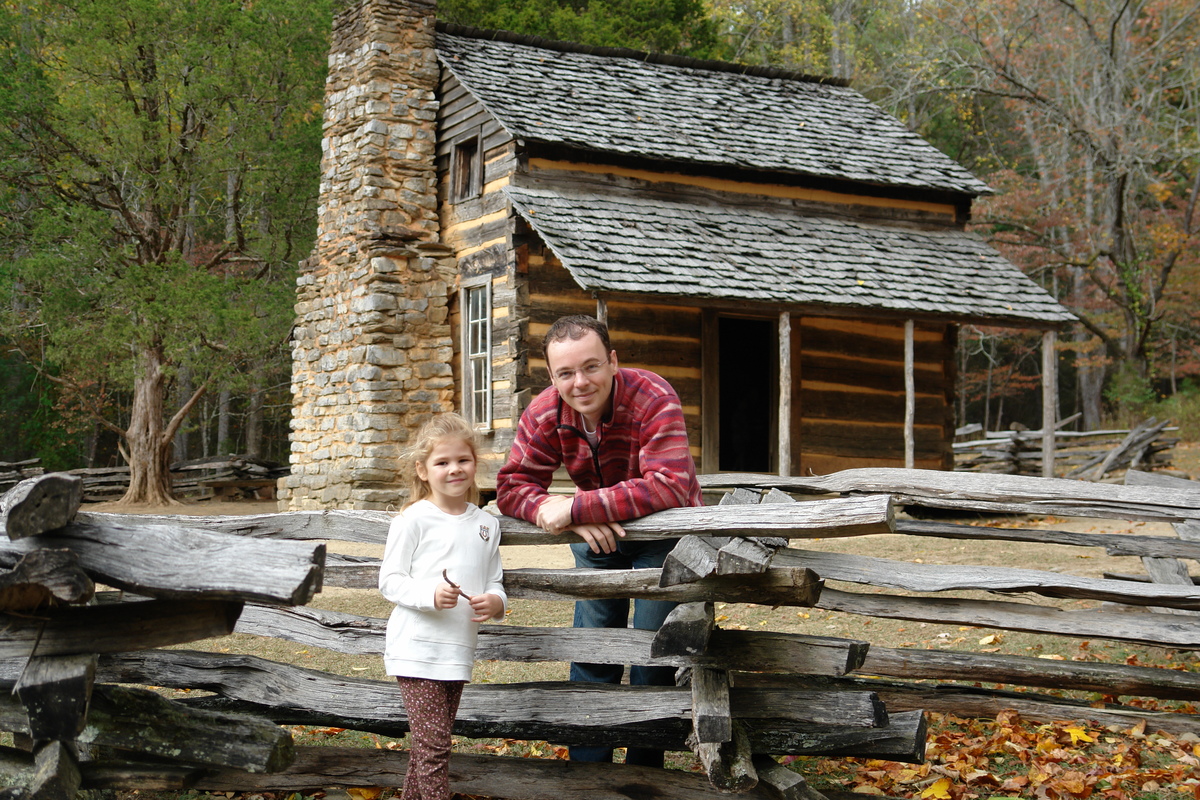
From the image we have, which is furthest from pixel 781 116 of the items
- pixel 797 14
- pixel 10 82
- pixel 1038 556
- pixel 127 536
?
pixel 797 14

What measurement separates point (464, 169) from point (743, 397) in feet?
18.0

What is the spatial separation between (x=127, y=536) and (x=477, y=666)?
3.95 metres

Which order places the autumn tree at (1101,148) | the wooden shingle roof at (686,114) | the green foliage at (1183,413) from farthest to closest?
the green foliage at (1183,413), the autumn tree at (1101,148), the wooden shingle roof at (686,114)

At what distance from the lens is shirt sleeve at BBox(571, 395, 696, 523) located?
12.7 feet

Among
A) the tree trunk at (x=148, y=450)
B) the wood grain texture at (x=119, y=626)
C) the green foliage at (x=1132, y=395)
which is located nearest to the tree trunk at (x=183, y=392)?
the tree trunk at (x=148, y=450)

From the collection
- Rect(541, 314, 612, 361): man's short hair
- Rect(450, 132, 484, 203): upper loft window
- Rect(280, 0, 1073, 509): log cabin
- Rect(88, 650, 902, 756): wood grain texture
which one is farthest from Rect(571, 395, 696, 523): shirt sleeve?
Rect(450, 132, 484, 203): upper loft window

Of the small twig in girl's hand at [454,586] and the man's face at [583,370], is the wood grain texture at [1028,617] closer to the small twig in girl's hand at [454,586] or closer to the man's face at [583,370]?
the man's face at [583,370]

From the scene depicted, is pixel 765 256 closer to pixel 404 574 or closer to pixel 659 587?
pixel 659 587

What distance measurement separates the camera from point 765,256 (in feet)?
42.5

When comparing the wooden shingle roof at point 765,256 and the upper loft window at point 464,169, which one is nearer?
the wooden shingle roof at point 765,256

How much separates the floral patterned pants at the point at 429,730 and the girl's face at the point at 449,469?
0.63 m

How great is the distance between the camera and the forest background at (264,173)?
57.0 ft

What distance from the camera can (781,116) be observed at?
15.7 m

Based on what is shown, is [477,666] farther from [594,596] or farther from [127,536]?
[127,536]
